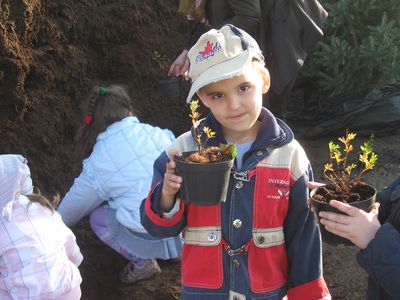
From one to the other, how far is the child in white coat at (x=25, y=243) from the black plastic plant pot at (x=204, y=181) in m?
0.93

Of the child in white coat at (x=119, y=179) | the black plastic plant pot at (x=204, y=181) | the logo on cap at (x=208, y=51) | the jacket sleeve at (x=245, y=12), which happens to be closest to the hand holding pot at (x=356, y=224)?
the black plastic plant pot at (x=204, y=181)

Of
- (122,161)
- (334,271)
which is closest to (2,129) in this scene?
(122,161)

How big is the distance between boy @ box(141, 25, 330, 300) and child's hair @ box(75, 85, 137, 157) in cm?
127

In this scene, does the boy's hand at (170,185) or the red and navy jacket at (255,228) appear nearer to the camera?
the boy's hand at (170,185)

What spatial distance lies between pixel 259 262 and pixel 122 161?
4.64 ft

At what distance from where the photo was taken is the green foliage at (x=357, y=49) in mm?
5598

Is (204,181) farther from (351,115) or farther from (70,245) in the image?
(351,115)

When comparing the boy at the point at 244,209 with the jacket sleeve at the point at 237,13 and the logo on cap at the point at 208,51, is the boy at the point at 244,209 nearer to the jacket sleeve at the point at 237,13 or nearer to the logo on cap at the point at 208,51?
the logo on cap at the point at 208,51

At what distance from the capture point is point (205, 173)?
1.87 m

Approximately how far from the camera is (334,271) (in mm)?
3645

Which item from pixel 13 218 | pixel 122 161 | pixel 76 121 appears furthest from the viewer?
pixel 76 121

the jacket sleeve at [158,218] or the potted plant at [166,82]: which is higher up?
the jacket sleeve at [158,218]

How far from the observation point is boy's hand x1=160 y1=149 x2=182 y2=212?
1954mm

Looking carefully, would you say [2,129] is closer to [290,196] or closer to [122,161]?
[122,161]
